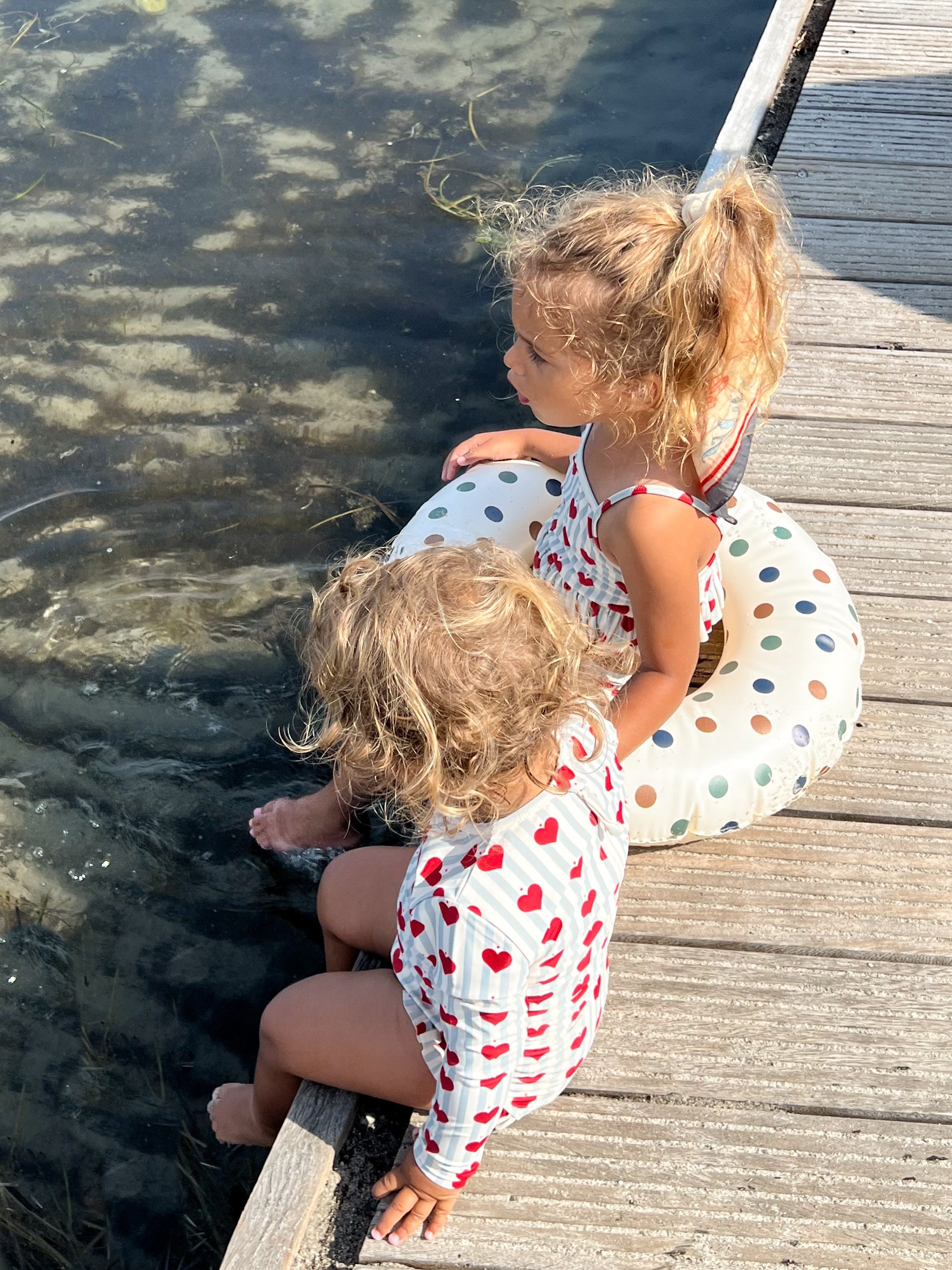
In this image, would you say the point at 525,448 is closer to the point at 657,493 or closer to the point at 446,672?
the point at 657,493

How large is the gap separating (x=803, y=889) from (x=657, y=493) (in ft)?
2.46

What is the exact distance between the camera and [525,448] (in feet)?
8.87

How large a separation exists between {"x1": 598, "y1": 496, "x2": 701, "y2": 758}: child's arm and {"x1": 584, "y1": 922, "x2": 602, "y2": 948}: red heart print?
422 millimetres

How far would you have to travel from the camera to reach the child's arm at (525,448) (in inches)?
106

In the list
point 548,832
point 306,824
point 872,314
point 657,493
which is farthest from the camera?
point 872,314

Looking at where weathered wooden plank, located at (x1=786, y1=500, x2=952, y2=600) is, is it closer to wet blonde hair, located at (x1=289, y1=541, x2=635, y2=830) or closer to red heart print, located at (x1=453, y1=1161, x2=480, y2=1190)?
wet blonde hair, located at (x1=289, y1=541, x2=635, y2=830)

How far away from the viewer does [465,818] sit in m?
1.44

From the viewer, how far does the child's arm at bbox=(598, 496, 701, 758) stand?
72.7 inches

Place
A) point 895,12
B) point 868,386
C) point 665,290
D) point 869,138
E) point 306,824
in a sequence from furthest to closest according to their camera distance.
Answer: point 895,12 < point 869,138 < point 868,386 < point 306,824 < point 665,290

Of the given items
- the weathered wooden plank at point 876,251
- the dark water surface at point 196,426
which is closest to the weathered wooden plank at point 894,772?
the dark water surface at point 196,426

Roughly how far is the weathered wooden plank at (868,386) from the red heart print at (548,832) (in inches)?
71.3

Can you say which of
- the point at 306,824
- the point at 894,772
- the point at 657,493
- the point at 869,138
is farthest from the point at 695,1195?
the point at 869,138

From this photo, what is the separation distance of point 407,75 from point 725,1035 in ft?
16.2

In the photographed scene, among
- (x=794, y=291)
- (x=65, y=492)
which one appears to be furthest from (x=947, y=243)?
(x=65, y=492)
